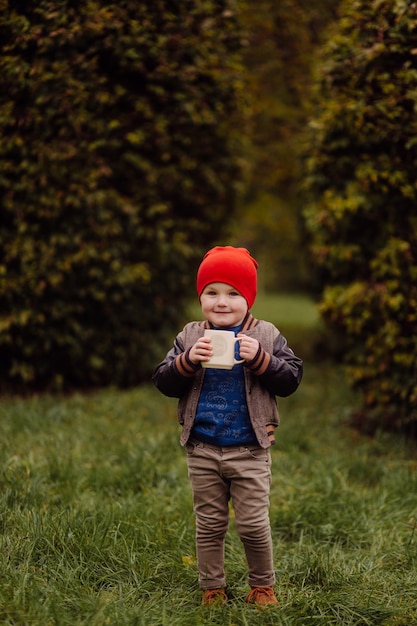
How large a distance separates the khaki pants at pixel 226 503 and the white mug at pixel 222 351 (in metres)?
0.40

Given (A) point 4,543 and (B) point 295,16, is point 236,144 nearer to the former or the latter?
(B) point 295,16

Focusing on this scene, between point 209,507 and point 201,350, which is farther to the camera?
point 209,507

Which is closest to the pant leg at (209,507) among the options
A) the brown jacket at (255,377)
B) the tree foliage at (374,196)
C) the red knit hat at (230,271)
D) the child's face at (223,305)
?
the brown jacket at (255,377)

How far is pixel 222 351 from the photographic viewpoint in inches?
98.3

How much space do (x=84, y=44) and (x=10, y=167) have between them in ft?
3.86

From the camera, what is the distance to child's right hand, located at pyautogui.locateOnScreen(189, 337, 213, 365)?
2492mm

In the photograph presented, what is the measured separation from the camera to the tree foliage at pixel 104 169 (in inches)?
198

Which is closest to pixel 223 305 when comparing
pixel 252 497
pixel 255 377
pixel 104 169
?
pixel 255 377

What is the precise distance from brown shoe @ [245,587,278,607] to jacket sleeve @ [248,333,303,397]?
86 centimetres

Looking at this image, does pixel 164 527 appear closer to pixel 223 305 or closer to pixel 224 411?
pixel 224 411

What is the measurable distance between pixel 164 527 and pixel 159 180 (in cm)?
390

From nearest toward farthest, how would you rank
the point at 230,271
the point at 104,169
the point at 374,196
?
the point at 230,271 < the point at 374,196 < the point at 104,169


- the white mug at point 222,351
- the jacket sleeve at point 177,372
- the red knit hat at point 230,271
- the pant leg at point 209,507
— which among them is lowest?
the pant leg at point 209,507

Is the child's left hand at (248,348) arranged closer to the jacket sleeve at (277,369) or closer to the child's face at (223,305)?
the jacket sleeve at (277,369)
